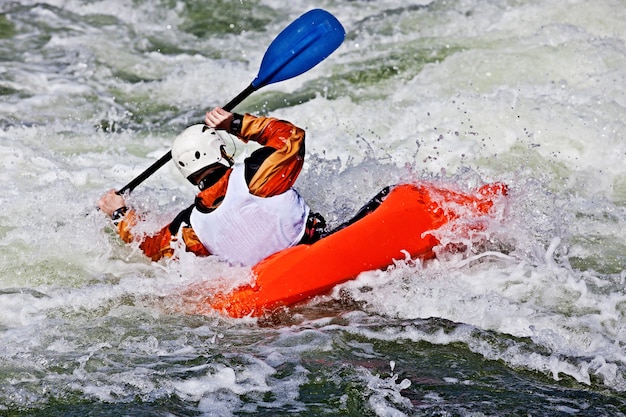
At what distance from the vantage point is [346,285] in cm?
450

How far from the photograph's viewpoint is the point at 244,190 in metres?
4.33

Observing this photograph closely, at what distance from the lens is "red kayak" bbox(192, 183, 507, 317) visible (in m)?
4.39

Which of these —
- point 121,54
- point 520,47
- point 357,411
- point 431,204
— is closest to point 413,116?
point 520,47

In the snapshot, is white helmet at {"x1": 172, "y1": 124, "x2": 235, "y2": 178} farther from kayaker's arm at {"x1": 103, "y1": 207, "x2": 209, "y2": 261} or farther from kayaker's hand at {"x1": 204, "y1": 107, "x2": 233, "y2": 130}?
kayaker's arm at {"x1": 103, "y1": 207, "x2": 209, "y2": 261}

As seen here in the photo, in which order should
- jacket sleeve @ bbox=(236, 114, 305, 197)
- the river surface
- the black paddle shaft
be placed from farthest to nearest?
the black paddle shaft, jacket sleeve @ bbox=(236, 114, 305, 197), the river surface

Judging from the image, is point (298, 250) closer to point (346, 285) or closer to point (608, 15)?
point (346, 285)

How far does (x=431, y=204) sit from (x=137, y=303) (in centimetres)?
154

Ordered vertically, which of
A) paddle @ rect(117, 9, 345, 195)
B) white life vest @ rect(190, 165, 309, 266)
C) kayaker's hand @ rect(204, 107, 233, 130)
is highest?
paddle @ rect(117, 9, 345, 195)

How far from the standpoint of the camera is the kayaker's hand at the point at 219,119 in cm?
445

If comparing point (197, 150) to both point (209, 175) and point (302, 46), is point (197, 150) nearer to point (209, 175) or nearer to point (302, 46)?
point (209, 175)

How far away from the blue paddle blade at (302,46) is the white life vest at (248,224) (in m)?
0.79

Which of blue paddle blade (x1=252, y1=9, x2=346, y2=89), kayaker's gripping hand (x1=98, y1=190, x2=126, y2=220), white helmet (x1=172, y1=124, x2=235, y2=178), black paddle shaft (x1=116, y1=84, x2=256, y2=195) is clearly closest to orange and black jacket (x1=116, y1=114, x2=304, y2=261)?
white helmet (x1=172, y1=124, x2=235, y2=178)

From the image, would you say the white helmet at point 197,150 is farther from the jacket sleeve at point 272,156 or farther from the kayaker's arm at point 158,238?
the kayaker's arm at point 158,238

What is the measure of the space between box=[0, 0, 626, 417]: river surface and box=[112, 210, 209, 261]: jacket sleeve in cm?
7
